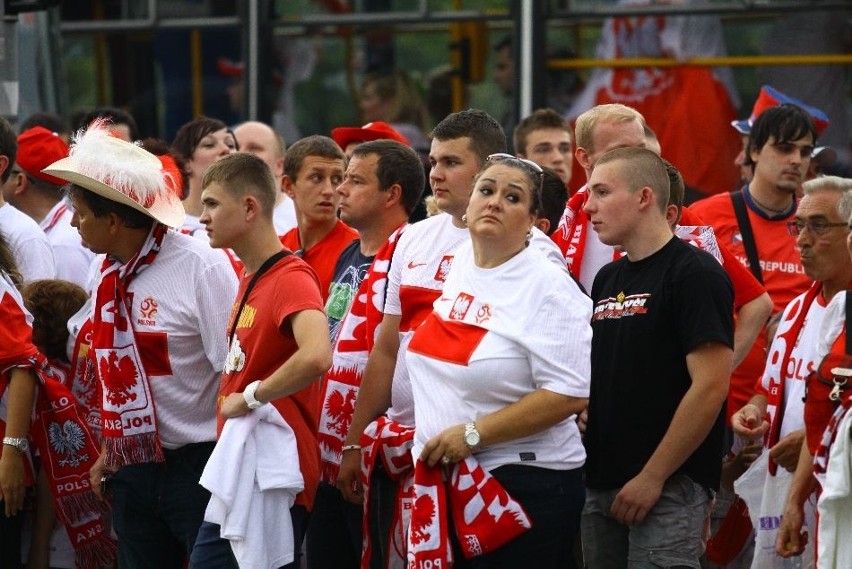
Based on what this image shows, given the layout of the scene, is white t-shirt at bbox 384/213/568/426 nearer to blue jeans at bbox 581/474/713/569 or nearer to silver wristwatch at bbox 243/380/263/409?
silver wristwatch at bbox 243/380/263/409

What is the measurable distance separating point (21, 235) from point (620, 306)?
2.96 metres

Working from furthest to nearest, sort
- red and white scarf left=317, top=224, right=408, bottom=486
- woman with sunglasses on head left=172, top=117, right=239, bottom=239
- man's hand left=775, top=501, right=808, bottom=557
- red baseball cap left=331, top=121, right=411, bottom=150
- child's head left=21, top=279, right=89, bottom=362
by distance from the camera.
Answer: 1. woman with sunglasses on head left=172, top=117, right=239, bottom=239
2. red baseball cap left=331, top=121, right=411, bottom=150
3. child's head left=21, top=279, right=89, bottom=362
4. red and white scarf left=317, top=224, right=408, bottom=486
5. man's hand left=775, top=501, right=808, bottom=557

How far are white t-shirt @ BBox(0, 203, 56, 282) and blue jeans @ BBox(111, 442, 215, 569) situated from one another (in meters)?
1.61

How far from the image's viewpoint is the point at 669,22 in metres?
8.12

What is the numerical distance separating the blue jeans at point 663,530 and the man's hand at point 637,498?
0.17 feet

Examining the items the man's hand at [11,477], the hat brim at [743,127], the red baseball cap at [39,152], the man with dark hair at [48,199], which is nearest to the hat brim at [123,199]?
the man's hand at [11,477]

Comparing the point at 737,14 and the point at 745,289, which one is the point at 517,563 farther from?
the point at 737,14

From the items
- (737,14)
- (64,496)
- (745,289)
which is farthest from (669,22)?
(64,496)

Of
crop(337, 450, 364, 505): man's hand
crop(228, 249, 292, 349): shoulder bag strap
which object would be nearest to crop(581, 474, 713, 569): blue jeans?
crop(337, 450, 364, 505): man's hand

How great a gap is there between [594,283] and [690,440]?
2.48 feet

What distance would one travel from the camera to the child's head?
20.7ft

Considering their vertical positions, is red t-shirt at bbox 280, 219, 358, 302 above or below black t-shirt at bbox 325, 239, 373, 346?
above

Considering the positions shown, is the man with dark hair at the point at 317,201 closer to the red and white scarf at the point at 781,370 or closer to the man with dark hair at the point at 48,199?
the man with dark hair at the point at 48,199

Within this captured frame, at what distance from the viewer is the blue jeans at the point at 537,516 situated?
4559 mm
